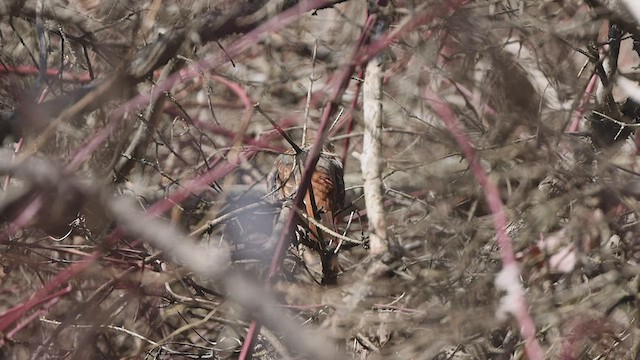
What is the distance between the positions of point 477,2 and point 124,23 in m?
1.42

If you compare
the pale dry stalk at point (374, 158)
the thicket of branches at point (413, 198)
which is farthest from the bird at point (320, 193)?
the pale dry stalk at point (374, 158)

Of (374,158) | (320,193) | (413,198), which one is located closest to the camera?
(374,158)

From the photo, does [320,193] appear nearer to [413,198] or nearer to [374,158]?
[413,198]

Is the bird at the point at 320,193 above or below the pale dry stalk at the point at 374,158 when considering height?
below

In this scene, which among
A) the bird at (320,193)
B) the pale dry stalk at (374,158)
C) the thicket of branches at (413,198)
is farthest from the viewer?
the bird at (320,193)

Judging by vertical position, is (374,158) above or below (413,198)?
above

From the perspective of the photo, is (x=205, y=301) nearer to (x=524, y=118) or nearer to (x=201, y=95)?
(x=524, y=118)

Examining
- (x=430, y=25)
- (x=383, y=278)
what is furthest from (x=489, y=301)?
(x=430, y=25)

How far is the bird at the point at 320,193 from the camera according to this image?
3.29 m

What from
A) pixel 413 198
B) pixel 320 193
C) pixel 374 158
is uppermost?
pixel 374 158

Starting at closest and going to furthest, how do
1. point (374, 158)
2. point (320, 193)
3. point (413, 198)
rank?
point (374, 158)
point (413, 198)
point (320, 193)

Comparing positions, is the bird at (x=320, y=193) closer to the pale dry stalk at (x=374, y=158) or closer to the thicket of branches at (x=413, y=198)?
the thicket of branches at (x=413, y=198)

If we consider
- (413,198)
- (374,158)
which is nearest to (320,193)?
(413,198)

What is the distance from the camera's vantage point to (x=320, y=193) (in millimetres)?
4402
